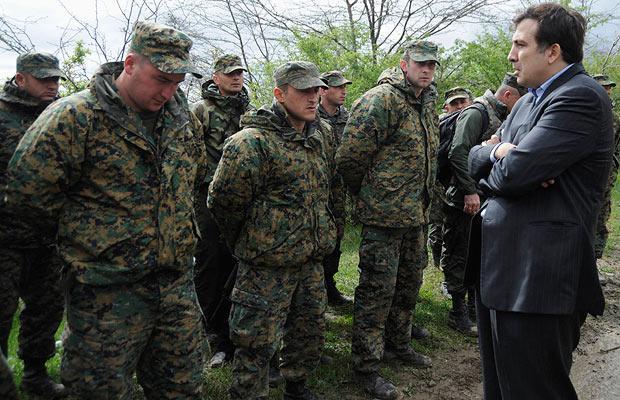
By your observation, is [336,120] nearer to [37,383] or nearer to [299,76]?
[299,76]

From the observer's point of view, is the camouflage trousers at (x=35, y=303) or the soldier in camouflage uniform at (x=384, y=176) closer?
the camouflage trousers at (x=35, y=303)

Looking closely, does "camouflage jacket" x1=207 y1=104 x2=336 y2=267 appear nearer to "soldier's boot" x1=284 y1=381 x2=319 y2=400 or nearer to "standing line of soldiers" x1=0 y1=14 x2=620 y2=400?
"standing line of soldiers" x1=0 y1=14 x2=620 y2=400

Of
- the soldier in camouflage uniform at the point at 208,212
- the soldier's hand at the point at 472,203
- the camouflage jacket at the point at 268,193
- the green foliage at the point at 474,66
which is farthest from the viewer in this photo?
the green foliage at the point at 474,66

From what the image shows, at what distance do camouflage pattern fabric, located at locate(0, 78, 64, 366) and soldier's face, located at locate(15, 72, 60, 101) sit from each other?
0.04 m

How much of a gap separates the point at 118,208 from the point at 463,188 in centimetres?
362

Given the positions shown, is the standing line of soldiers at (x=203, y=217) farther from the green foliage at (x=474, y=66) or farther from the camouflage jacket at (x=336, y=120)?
the green foliage at (x=474, y=66)

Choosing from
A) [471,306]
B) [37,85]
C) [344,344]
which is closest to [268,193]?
[37,85]

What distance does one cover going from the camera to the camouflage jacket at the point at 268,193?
124 inches

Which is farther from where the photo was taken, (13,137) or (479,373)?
(479,373)

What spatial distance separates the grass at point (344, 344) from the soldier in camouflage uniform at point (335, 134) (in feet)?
0.86

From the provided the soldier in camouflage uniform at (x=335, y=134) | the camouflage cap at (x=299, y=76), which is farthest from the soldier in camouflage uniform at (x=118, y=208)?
the soldier in camouflage uniform at (x=335, y=134)

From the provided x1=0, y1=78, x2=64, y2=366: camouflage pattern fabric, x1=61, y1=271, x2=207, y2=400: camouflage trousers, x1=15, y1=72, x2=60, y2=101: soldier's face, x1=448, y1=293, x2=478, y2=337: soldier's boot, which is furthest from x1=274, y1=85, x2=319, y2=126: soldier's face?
x1=448, y1=293, x2=478, y2=337: soldier's boot

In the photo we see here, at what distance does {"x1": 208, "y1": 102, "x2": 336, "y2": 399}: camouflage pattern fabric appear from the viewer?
10.3ft

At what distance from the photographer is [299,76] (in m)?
3.23
